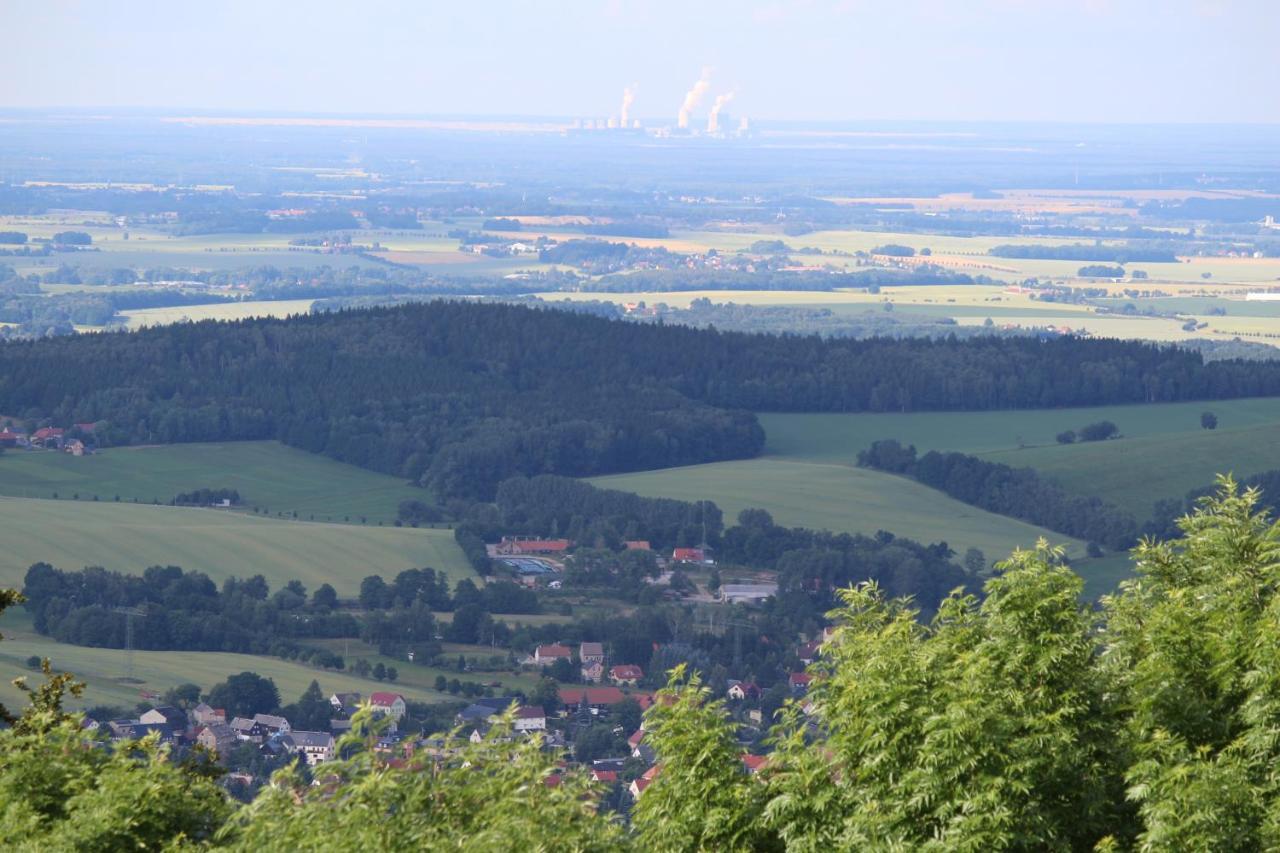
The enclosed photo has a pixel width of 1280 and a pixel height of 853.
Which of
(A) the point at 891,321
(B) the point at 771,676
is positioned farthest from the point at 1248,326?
(B) the point at 771,676

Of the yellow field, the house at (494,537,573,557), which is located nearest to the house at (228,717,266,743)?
the house at (494,537,573,557)

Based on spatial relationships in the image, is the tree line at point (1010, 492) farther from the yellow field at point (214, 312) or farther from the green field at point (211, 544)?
the yellow field at point (214, 312)

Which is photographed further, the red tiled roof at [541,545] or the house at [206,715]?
the red tiled roof at [541,545]

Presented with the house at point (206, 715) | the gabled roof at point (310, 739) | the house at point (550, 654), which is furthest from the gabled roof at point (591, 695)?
the house at point (206, 715)

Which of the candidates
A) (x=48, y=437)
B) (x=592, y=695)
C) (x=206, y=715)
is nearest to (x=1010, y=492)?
(x=592, y=695)

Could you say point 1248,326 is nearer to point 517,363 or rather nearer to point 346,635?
point 517,363
